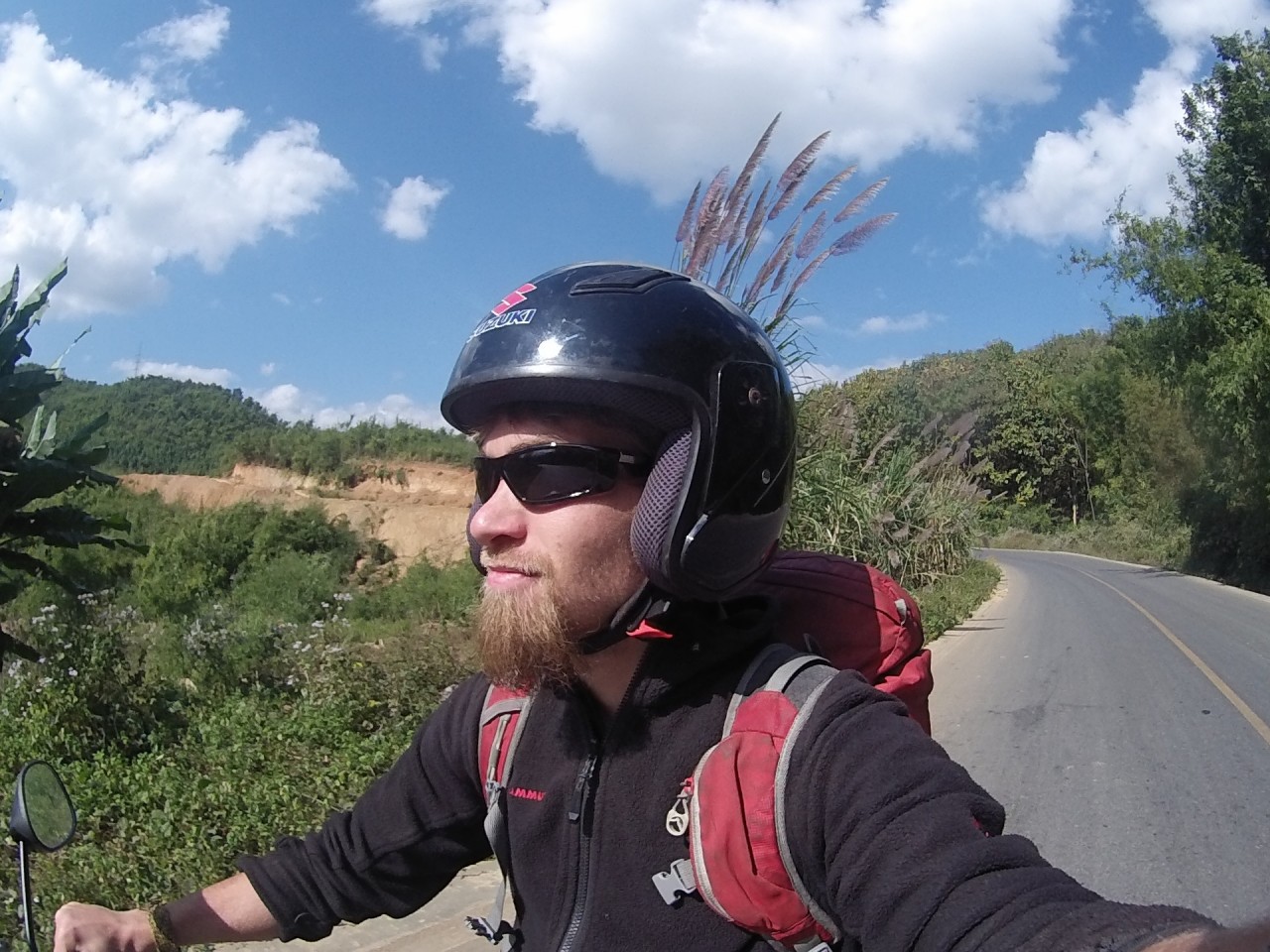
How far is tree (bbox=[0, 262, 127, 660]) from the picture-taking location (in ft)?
21.3

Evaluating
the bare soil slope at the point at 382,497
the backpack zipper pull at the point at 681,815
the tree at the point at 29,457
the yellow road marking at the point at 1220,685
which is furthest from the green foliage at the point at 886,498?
the bare soil slope at the point at 382,497

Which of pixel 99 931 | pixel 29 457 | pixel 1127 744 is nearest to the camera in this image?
pixel 99 931

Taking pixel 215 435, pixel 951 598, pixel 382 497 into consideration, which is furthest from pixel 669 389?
pixel 215 435

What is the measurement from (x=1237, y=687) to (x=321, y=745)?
795cm

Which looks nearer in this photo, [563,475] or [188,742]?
[563,475]

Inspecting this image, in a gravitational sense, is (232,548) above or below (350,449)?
below

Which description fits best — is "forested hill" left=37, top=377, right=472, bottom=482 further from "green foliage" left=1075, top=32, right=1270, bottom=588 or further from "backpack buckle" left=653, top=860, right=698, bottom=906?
"backpack buckle" left=653, top=860, right=698, bottom=906

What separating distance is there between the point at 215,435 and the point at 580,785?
58.2 m

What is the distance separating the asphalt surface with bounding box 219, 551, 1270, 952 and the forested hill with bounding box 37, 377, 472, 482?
18.8 metres

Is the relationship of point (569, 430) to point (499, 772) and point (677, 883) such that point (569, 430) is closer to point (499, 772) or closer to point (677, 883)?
point (499, 772)

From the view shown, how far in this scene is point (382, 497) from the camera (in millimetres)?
36156

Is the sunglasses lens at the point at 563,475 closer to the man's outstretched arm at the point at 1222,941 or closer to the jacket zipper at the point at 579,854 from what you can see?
the jacket zipper at the point at 579,854

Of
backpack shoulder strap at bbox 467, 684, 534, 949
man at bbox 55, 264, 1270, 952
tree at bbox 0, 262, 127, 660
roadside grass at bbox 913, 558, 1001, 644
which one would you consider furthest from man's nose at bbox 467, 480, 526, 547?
roadside grass at bbox 913, 558, 1001, 644

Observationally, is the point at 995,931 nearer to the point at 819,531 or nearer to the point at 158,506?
the point at 819,531
